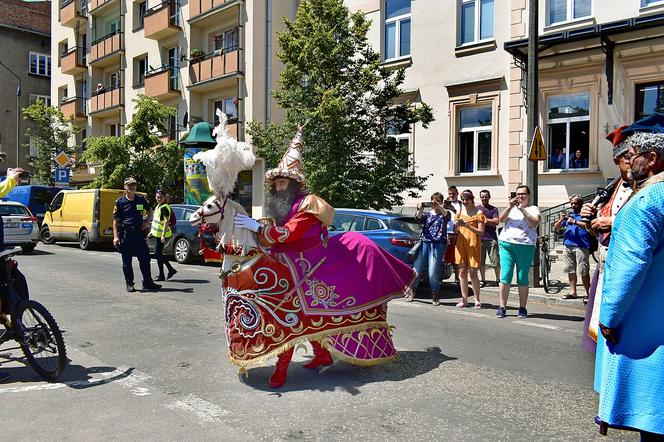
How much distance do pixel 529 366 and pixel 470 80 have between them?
12688 mm

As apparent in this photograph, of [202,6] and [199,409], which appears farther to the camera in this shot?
[202,6]

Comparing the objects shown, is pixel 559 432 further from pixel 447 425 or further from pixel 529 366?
pixel 529 366

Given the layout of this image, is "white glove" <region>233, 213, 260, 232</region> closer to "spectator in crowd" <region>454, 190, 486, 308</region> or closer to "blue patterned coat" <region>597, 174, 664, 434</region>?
"blue patterned coat" <region>597, 174, 664, 434</region>

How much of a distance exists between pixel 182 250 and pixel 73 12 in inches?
1124

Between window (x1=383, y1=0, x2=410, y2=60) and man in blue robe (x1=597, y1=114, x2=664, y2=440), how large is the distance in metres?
16.8

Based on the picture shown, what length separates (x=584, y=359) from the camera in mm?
5871

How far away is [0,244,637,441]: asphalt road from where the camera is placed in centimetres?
394

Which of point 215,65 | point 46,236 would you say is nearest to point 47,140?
point 46,236

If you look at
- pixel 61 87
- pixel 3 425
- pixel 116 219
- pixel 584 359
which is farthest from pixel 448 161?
pixel 61 87

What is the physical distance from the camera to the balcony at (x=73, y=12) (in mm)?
36516

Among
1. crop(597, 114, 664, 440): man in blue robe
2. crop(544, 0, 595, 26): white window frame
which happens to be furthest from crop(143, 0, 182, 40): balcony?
crop(597, 114, 664, 440): man in blue robe

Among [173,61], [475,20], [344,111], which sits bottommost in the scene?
[344,111]

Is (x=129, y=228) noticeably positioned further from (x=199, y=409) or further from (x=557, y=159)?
(x=557, y=159)

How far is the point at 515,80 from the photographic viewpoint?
52.1ft
